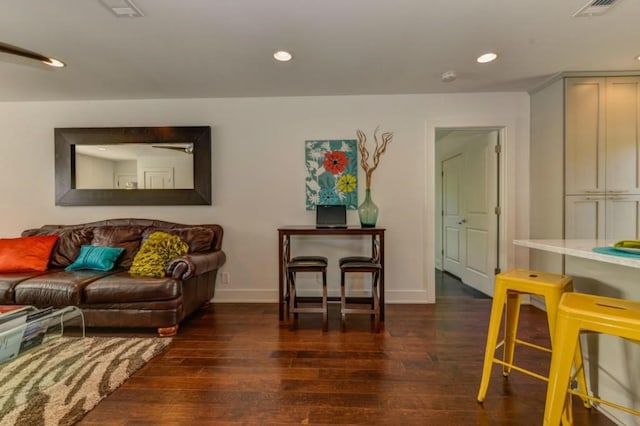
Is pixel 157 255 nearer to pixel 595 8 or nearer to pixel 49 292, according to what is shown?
pixel 49 292

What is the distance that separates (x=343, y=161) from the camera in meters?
3.33

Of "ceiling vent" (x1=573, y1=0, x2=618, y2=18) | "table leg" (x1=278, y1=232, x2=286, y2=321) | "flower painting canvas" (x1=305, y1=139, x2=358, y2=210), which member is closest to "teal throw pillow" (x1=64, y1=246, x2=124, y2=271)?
"table leg" (x1=278, y1=232, x2=286, y2=321)

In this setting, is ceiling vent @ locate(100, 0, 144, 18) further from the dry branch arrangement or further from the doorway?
the doorway

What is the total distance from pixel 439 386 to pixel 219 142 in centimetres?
312

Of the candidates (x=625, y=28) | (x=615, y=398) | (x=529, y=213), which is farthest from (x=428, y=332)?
(x=625, y=28)

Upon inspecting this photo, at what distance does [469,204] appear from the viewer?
405 centimetres

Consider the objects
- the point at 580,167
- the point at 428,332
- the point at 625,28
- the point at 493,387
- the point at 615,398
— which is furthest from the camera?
the point at 580,167

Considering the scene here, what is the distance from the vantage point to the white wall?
330cm

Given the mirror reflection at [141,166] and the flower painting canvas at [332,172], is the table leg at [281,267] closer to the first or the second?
the flower painting canvas at [332,172]

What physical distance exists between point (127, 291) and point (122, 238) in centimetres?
91

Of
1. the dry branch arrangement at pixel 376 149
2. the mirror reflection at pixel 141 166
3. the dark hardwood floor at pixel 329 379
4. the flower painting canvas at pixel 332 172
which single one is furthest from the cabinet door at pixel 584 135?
the mirror reflection at pixel 141 166

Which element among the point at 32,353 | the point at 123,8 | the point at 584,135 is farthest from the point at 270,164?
the point at 584,135

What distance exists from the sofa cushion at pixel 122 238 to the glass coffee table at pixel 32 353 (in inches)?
39.9

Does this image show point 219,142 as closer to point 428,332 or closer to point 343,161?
point 343,161
